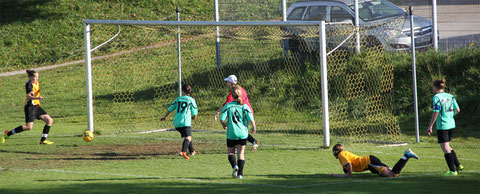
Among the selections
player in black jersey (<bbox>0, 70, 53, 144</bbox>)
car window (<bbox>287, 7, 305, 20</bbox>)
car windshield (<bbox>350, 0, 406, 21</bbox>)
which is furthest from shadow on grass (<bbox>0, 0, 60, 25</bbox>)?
player in black jersey (<bbox>0, 70, 53, 144</bbox>)

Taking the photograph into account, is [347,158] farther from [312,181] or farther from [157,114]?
[157,114]

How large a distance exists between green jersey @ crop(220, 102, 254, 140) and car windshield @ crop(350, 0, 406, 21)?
33.4 feet

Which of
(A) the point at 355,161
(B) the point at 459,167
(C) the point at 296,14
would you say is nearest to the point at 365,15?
(C) the point at 296,14

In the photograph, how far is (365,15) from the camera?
18.2 meters

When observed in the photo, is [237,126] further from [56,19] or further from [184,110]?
[56,19]

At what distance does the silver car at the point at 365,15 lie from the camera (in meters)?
17.2

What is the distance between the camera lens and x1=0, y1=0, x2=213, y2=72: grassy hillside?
2859cm

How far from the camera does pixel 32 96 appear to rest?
40.7ft

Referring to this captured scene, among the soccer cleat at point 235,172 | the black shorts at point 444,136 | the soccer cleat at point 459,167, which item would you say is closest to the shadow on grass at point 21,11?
the soccer cleat at point 235,172

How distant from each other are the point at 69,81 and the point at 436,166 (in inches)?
729

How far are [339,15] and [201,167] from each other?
1011cm

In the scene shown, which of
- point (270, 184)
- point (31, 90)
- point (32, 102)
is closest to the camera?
point (270, 184)

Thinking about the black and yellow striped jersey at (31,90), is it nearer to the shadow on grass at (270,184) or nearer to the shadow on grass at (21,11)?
the shadow on grass at (270,184)

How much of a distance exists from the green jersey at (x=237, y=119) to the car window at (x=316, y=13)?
1060cm
